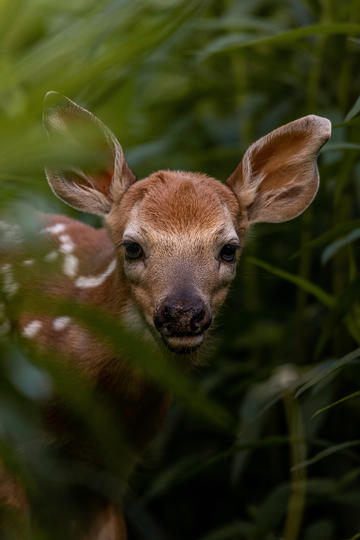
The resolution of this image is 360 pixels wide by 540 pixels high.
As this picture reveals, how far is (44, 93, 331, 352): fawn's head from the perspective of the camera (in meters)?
2.31

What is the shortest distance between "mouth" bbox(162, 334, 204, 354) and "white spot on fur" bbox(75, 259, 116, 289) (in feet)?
2.03

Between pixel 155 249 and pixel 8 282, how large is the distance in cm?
161

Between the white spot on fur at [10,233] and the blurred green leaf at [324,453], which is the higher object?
the white spot on fur at [10,233]

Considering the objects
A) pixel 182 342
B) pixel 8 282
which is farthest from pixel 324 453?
pixel 8 282

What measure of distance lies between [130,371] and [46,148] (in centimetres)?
197

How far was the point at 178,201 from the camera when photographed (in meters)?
2.59

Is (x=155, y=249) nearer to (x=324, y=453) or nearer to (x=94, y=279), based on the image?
(x=94, y=279)

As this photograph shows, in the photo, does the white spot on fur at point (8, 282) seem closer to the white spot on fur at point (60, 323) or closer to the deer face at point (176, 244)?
the deer face at point (176, 244)

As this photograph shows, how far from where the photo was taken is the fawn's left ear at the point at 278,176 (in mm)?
2727

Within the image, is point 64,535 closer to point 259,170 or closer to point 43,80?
point 43,80

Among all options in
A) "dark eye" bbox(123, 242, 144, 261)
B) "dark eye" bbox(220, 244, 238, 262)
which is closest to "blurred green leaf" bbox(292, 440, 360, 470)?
"dark eye" bbox(220, 244, 238, 262)

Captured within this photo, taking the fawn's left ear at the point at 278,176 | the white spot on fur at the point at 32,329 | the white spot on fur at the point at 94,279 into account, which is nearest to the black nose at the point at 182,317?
the white spot on fur at the point at 32,329

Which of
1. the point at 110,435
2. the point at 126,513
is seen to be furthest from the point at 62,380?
the point at 126,513

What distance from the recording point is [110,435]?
0.77 m
